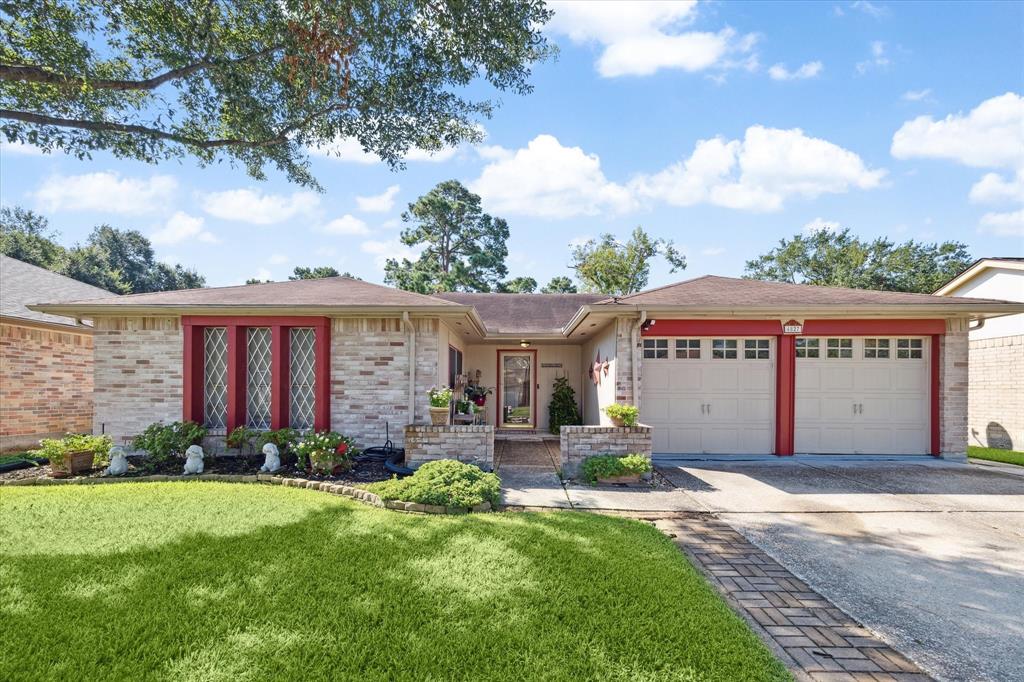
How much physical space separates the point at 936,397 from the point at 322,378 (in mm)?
10413

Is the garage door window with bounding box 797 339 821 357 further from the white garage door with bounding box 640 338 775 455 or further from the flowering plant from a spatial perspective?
the flowering plant

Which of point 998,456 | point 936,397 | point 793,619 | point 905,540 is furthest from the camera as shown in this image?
point 998,456

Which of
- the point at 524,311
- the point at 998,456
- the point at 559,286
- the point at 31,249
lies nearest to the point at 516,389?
the point at 524,311

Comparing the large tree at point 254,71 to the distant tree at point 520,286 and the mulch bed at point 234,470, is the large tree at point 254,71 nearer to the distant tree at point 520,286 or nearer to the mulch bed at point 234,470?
the mulch bed at point 234,470

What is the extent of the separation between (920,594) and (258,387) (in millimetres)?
8182

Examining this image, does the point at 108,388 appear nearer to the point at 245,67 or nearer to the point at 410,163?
the point at 245,67

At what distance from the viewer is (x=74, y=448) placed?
6371 millimetres

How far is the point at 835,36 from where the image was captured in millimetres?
7293

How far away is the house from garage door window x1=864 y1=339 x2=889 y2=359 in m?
0.02

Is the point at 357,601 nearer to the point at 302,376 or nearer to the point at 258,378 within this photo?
the point at 302,376

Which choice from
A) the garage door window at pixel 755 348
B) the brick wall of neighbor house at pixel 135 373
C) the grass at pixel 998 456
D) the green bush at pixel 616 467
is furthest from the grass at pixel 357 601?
the grass at pixel 998 456

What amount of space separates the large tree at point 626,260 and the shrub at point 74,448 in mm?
23527

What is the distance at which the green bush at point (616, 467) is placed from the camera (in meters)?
6.23

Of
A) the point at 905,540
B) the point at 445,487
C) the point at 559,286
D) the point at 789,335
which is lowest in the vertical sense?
the point at 905,540
